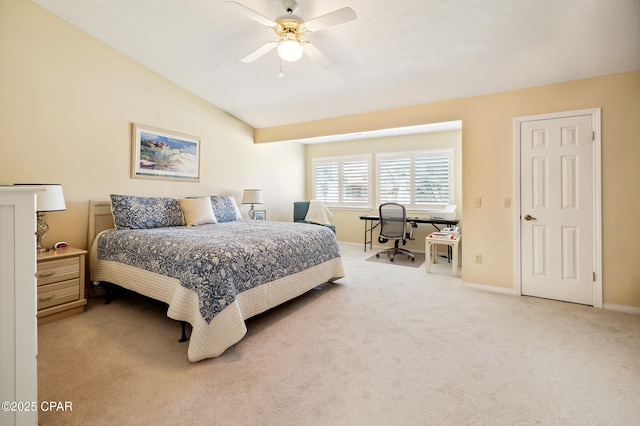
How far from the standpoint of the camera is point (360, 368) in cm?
183

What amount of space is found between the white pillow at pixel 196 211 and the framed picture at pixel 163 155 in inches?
21.9

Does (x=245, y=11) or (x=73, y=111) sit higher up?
(x=245, y=11)

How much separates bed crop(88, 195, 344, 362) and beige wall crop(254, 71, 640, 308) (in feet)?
5.85

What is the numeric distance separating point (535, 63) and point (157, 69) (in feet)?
14.1

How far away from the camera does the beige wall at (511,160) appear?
2.73 m

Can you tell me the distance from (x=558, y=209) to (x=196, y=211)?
13.7 ft

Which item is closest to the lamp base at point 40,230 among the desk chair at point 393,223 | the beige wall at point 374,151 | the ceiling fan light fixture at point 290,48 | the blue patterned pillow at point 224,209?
the blue patterned pillow at point 224,209

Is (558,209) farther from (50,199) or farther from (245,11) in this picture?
(50,199)

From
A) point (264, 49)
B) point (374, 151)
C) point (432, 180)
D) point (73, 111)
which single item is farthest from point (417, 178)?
point (73, 111)

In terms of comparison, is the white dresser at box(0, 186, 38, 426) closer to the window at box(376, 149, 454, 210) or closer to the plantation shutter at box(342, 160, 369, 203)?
the window at box(376, 149, 454, 210)

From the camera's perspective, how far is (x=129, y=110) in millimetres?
3514

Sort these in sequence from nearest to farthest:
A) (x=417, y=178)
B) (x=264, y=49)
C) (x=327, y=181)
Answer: (x=264, y=49)
(x=417, y=178)
(x=327, y=181)

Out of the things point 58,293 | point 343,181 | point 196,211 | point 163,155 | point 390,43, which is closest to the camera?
point 58,293

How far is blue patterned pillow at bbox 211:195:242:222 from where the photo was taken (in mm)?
4070
